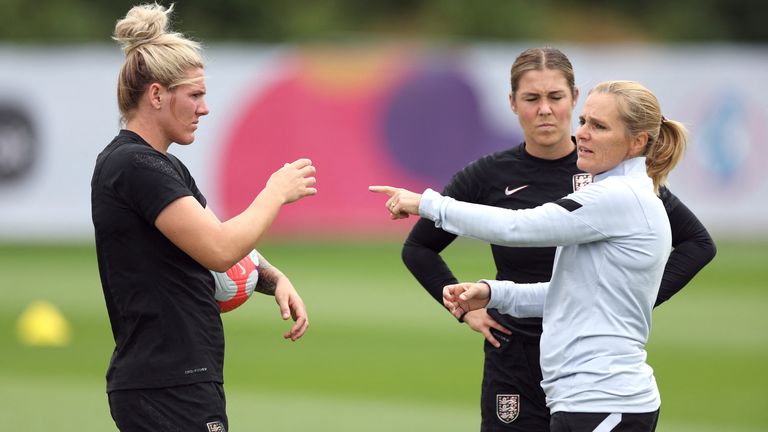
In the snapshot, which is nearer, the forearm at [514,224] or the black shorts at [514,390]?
the forearm at [514,224]

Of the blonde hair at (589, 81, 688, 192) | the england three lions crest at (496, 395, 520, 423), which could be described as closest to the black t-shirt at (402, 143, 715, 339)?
the england three lions crest at (496, 395, 520, 423)

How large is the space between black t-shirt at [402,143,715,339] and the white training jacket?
3.25ft

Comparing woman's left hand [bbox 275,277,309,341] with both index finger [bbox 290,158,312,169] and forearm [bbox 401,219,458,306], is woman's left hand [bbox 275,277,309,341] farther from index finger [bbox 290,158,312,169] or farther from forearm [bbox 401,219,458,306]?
forearm [bbox 401,219,458,306]

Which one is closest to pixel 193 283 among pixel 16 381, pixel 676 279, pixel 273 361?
pixel 676 279

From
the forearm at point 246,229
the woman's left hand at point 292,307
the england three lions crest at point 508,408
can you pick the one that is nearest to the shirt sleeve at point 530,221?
the forearm at point 246,229

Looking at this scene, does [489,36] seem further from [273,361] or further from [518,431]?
[518,431]

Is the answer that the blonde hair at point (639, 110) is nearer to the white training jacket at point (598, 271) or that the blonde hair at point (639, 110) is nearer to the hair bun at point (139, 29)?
the white training jacket at point (598, 271)

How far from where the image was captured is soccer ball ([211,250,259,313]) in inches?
190

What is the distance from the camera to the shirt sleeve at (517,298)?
5.10 metres

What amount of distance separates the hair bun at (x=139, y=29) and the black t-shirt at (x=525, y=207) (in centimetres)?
182

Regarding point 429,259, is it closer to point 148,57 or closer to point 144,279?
point 144,279

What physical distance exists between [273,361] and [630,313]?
27.0 feet

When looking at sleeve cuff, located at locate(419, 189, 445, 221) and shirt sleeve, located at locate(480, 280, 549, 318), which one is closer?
sleeve cuff, located at locate(419, 189, 445, 221)

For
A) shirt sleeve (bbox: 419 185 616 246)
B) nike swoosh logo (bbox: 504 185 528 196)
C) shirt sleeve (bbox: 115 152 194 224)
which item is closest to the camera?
shirt sleeve (bbox: 115 152 194 224)
